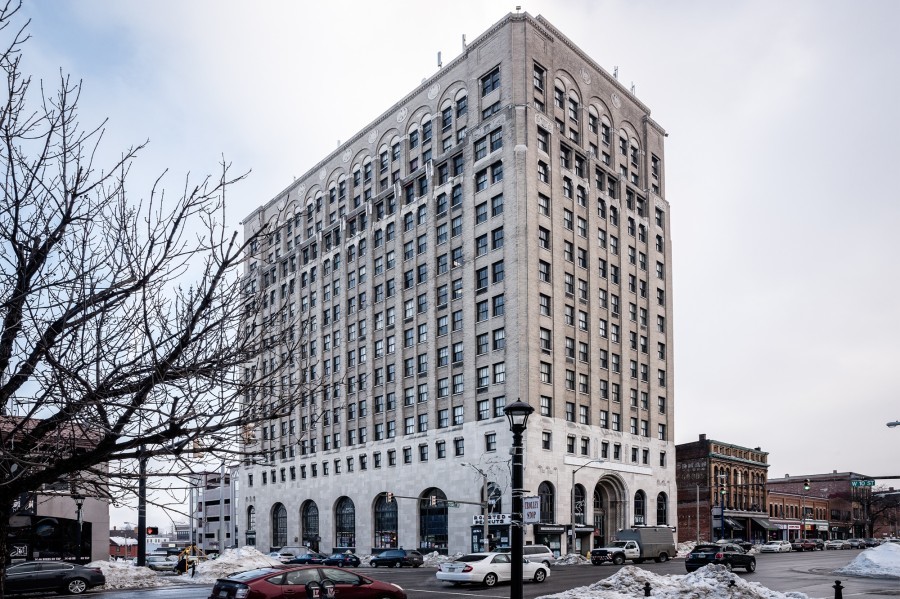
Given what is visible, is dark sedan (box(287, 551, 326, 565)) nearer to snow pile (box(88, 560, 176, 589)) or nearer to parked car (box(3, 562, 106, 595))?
snow pile (box(88, 560, 176, 589))

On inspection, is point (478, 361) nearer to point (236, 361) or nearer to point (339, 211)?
point (339, 211)

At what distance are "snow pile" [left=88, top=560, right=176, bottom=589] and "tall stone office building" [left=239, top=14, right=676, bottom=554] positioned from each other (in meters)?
21.5

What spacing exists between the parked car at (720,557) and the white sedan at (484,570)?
971cm

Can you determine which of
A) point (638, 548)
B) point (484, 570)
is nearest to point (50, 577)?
point (484, 570)

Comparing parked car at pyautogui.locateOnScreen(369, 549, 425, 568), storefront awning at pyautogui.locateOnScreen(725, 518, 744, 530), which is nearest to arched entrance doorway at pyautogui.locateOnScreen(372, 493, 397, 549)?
parked car at pyautogui.locateOnScreen(369, 549, 425, 568)

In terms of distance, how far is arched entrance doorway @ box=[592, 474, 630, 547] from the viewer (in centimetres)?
7400

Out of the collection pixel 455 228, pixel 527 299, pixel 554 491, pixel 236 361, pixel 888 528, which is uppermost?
pixel 455 228

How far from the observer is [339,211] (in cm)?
9156

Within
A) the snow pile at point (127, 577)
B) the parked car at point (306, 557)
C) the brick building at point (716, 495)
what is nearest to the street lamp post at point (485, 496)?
the parked car at point (306, 557)

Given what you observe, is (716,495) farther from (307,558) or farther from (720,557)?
(720,557)

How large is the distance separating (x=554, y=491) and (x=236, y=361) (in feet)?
198

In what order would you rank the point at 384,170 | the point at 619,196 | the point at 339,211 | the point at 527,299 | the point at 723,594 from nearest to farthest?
the point at 723,594 → the point at 527,299 → the point at 619,196 → the point at 384,170 → the point at 339,211

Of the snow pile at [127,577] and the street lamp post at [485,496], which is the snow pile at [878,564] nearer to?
the street lamp post at [485,496]

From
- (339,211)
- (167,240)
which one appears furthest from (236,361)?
(339,211)
